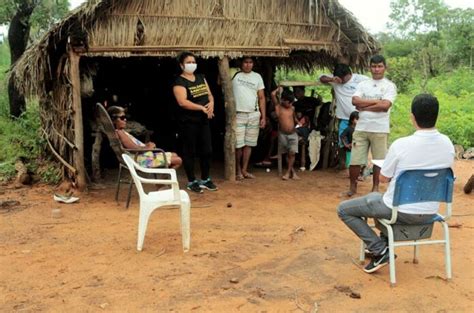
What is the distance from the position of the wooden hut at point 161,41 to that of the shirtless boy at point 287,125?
721 millimetres

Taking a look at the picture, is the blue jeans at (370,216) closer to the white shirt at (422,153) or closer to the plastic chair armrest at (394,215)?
the plastic chair armrest at (394,215)

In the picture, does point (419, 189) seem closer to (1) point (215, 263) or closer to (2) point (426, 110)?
(2) point (426, 110)

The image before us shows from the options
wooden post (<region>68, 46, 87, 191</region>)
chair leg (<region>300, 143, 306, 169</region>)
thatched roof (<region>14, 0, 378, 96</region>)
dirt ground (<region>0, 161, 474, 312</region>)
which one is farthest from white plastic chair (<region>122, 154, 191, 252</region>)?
chair leg (<region>300, 143, 306, 169</region>)

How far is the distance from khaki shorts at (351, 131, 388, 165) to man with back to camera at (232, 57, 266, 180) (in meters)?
1.72

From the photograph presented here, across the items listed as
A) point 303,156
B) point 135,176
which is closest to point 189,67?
point 135,176

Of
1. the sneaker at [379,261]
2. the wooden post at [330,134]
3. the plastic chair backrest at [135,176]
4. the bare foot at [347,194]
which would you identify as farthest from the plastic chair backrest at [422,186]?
the wooden post at [330,134]

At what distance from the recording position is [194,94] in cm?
699

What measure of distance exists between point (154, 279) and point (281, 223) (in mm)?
2024

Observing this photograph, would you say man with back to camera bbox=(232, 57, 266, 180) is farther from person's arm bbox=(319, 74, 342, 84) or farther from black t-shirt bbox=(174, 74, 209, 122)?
person's arm bbox=(319, 74, 342, 84)

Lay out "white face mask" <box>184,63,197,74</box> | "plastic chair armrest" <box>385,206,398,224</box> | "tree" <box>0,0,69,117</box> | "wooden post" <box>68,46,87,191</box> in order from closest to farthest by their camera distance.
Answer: "plastic chair armrest" <box>385,206,398,224</box> → "white face mask" <box>184,63,197,74</box> → "wooden post" <box>68,46,87,191</box> → "tree" <box>0,0,69,117</box>

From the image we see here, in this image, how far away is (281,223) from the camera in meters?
5.91

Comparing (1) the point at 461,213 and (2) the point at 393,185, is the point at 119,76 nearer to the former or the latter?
(1) the point at 461,213

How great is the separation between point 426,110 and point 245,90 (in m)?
4.24

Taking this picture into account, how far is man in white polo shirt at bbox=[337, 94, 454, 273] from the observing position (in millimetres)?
3838
